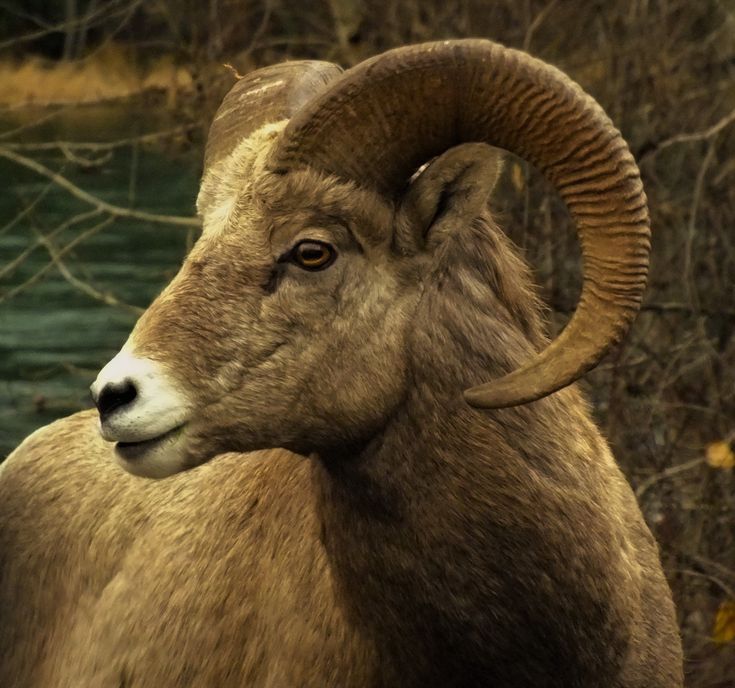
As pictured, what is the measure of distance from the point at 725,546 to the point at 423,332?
421 cm

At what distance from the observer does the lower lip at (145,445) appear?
3.88 m

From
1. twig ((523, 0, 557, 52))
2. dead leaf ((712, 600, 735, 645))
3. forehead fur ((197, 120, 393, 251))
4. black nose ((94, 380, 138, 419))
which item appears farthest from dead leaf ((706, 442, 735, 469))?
black nose ((94, 380, 138, 419))

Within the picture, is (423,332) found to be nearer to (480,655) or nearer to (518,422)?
(518,422)

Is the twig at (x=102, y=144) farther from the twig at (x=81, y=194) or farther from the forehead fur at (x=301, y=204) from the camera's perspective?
the forehead fur at (x=301, y=204)

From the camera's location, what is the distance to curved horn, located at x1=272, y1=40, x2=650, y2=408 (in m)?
3.80

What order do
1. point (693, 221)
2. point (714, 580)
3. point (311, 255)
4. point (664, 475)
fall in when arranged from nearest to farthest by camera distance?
point (311, 255) → point (714, 580) → point (664, 475) → point (693, 221)

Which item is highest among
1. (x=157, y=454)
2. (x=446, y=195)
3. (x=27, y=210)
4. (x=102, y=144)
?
(x=446, y=195)

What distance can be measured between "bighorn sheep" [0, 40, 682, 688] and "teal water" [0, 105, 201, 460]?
4.81 m

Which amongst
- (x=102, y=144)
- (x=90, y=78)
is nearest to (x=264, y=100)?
(x=102, y=144)

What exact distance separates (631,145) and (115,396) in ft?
16.6

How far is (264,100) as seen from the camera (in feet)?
15.1

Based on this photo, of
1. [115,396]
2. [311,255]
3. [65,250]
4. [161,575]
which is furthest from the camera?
[65,250]

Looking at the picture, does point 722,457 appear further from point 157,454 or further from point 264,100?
point 157,454

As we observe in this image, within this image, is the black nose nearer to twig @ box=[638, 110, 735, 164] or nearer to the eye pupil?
the eye pupil
